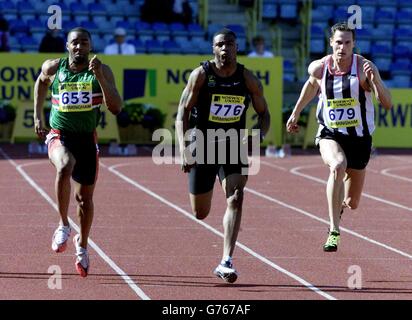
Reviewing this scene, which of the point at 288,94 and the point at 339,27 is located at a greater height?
the point at 339,27

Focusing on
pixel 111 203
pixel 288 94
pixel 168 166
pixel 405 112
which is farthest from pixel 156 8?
pixel 111 203

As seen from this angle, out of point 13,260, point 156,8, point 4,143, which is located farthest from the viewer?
point 156,8

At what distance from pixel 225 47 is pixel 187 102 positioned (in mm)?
562

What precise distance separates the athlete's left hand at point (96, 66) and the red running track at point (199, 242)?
154 centimetres

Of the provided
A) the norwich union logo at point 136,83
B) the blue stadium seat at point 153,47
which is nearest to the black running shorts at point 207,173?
the norwich union logo at point 136,83

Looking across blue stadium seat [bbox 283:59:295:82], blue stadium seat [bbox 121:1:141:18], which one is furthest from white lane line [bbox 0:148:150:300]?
blue stadium seat [bbox 121:1:141:18]

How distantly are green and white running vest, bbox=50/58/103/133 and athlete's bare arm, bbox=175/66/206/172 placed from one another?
65 centimetres

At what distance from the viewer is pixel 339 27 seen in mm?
10539

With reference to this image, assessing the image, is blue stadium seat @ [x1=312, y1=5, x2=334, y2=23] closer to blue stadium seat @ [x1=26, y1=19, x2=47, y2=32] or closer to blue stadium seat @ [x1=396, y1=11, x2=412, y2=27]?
blue stadium seat @ [x1=396, y1=11, x2=412, y2=27]

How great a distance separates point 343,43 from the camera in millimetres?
10570
